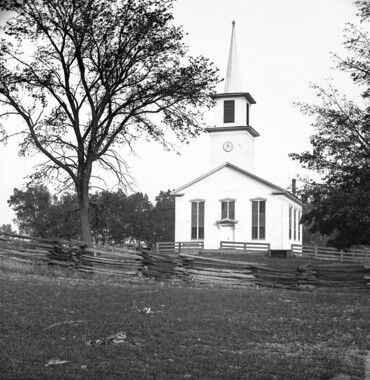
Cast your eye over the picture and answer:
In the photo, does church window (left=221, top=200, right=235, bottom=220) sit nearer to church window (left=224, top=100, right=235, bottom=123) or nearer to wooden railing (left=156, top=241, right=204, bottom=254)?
wooden railing (left=156, top=241, right=204, bottom=254)

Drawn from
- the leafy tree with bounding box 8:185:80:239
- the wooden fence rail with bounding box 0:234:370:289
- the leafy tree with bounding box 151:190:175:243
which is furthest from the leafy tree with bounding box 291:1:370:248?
the leafy tree with bounding box 151:190:175:243

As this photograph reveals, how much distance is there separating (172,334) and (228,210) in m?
34.1

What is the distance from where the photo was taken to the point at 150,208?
89.2m

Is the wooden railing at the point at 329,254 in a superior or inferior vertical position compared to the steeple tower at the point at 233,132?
inferior

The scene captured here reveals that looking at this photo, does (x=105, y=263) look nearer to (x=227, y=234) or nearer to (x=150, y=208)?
(x=227, y=234)

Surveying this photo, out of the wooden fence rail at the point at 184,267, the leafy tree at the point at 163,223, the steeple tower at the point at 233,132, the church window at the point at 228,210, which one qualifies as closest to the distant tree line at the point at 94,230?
the leafy tree at the point at 163,223

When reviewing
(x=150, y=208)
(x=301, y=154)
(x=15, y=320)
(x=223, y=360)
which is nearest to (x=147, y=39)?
(x=301, y=154)

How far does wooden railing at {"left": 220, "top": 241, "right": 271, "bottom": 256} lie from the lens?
4309cm

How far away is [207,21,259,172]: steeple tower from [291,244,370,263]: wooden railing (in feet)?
26.4

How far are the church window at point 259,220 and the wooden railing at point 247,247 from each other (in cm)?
98

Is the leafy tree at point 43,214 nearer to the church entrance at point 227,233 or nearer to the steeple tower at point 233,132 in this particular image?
the steeple tower at point 233,132

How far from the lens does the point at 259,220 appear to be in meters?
45.2

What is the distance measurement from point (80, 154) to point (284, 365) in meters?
20.5

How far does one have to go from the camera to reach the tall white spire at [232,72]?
51531 mm
